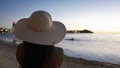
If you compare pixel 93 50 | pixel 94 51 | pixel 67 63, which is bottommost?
pixel 93 50

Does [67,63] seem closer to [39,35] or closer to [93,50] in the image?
[39,35]

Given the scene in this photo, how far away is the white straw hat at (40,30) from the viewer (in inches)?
75.7

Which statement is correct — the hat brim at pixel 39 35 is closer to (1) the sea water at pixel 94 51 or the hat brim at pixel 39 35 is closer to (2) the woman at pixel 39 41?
(2) the woman at pixel 39 41

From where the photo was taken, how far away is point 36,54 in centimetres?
186

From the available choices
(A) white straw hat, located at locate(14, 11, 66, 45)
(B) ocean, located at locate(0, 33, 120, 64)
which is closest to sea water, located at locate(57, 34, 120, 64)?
(B) ocean, located at locate(0, 33, 120, 64)

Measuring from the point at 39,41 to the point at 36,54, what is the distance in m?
0.11

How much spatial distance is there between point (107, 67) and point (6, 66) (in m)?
6.17

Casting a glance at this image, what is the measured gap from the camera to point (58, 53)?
190 cm

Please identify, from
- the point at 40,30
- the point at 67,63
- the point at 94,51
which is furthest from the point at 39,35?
the point at 94,51

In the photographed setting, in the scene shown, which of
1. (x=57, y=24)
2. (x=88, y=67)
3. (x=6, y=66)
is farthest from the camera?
(x=88, y=67)

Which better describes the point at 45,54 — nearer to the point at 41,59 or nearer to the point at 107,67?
the point at 41,59

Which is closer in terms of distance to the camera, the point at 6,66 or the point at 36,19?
the point at 36,19

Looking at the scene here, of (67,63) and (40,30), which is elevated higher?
(40,30)

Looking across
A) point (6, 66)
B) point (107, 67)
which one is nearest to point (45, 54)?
point (6, 66)
